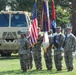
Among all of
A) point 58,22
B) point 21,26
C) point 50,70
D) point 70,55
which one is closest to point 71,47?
point 70,55

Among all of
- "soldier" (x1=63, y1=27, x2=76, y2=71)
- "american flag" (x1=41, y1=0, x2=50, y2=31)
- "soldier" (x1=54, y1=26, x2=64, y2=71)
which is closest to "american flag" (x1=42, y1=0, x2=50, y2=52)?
"american flag" (x1=41, y1=0, x2=50, y2=31)

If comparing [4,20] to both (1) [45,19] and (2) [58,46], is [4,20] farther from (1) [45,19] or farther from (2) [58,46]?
(2) [58,46]

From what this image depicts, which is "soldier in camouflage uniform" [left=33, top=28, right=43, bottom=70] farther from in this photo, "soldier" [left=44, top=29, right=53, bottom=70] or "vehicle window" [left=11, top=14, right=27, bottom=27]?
"vehicle window" [left=11, top=14, right=27, bottom=27]

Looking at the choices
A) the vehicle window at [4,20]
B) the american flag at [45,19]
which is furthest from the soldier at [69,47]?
the vehicle window at [4,20]

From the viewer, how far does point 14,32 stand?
2189 cm

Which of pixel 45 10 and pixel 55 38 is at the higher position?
pixel 45 10

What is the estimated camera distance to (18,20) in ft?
72.6

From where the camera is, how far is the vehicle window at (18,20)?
2200cm

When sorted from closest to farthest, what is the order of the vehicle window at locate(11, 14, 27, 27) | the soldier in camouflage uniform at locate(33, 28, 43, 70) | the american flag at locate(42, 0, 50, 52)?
1. the american flag at locate(42, 0, 50, 52)
2. the soldier in camouflage uniform at locate(33, 28, 43, 70)
3. the vehicle window at locate(11, 14, 27, 27)

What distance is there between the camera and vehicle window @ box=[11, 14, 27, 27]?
22000 millimetres

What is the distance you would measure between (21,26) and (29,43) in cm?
698

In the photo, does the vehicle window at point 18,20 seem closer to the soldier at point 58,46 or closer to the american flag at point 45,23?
the american flag at point 45,23

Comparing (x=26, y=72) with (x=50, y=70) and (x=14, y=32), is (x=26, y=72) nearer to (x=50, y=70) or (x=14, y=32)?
(x=50, y=70)

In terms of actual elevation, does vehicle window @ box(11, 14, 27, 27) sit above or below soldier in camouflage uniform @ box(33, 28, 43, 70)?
above
